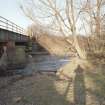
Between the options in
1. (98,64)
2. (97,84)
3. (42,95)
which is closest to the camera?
(42,95)

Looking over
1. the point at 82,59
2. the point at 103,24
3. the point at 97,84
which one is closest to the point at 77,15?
the point at 103,24

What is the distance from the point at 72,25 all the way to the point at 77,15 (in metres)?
0.97

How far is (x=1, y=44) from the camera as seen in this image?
23703 millimetres

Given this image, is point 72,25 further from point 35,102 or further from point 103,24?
point 35,102

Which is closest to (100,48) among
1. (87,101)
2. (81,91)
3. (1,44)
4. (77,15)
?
(77,15)

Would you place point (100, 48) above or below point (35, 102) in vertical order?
above

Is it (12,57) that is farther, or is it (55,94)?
(12,57)

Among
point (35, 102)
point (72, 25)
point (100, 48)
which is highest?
point (72, 25)

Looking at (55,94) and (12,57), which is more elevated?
(12,57)

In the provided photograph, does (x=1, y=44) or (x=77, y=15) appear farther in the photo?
(x=1, y=44)

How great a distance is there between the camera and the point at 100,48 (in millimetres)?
21078

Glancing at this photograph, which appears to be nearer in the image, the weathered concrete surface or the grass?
the grass

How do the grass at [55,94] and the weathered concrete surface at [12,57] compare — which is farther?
the weathered concrete surface at [12,57]

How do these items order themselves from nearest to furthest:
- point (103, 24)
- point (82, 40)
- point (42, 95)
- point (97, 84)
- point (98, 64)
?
point (42, 95)
point (97, 84)
point (98, 64)
point (103, 24)
point (82, 40)
